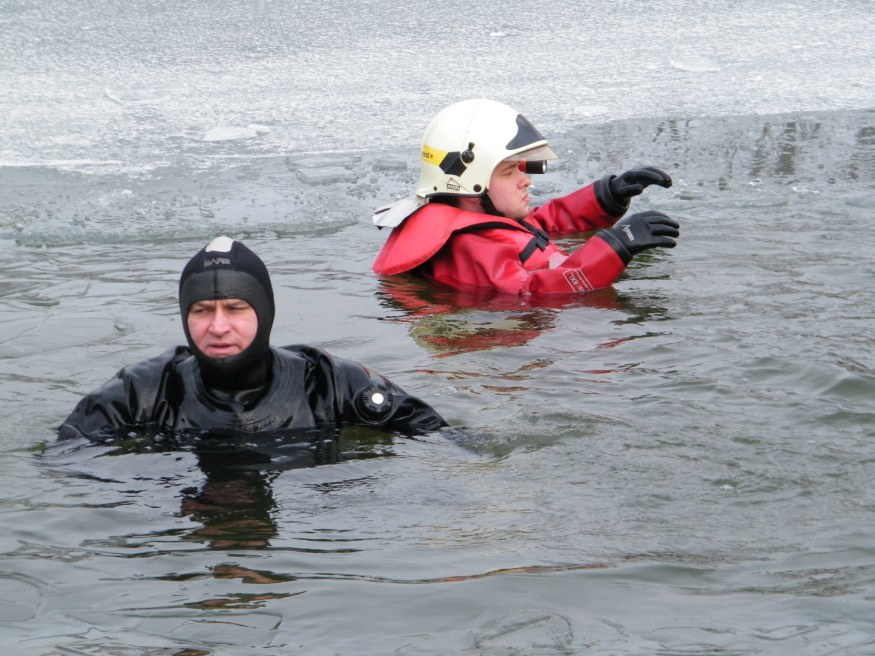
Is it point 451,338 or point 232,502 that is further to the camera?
point 451,338

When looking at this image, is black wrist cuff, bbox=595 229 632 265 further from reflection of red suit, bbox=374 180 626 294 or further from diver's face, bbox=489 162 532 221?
diver's face, bbox=489 162 532 221

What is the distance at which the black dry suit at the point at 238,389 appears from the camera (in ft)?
13.6

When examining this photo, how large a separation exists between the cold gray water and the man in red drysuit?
8.9 inches

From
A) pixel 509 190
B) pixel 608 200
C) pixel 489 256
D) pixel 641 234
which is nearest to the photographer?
pixel 641 234

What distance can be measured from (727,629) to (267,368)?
87.4 inches

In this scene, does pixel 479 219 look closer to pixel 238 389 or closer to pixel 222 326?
pixel 238 389

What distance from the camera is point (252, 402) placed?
168 inches

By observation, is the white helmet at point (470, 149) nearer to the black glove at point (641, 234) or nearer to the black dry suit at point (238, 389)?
the black glove at point (641, 234)

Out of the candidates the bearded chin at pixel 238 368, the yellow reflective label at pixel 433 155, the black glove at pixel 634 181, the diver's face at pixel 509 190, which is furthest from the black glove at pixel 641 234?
the bearded chin at pixel 238 368

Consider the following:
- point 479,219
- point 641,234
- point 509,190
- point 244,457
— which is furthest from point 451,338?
point 244,457

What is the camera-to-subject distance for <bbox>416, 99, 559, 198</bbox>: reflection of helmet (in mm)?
6766

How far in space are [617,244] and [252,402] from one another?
110 inches

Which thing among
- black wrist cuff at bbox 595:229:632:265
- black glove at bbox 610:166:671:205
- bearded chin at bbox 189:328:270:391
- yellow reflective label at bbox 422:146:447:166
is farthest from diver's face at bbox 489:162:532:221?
bearded chin at bbox 189:328:270:391

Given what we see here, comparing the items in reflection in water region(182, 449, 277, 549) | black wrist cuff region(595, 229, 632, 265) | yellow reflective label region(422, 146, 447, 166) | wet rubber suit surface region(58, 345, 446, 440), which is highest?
yellow reflective label region(422, 146, 447, 166)
